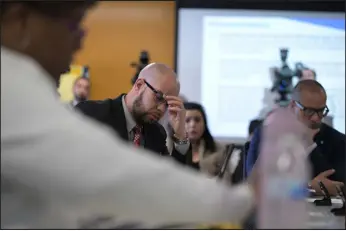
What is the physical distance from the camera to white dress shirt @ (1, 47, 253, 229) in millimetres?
542

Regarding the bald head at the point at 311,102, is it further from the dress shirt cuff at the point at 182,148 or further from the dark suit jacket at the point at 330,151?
the dress shirt cuff at the point at 182,148

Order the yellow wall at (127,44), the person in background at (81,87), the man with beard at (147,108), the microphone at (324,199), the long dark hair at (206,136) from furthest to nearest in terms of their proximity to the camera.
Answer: the yellow wall at (127,44), the person in background at (81,87), the long dark hair at (206,136), the man with beard at (147,108), the microphone at (324,199)

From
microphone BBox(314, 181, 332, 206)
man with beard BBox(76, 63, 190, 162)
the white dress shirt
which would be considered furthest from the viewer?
man with beard BBox(76, 63, 190, 162)

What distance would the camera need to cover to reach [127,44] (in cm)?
464

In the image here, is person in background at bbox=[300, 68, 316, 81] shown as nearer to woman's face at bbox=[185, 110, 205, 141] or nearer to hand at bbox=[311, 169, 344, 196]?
woman's face at bbox=[185, 110, 205, 141]

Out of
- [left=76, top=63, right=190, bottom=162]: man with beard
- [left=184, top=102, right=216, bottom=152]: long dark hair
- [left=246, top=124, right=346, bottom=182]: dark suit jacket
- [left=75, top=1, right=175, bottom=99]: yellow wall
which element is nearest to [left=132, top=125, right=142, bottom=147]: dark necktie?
[left=76, top=63, right=190, bottom=162]: man with beard

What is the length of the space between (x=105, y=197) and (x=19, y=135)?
0.11 m

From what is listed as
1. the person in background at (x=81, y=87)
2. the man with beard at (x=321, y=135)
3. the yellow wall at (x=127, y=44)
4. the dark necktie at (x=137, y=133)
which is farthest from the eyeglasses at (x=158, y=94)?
the yellow wall at (x=127, y=44)

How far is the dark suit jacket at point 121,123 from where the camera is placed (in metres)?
1.84

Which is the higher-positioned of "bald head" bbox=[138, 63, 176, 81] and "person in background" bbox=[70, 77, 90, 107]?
"bald head" bbox=[138, 63, 176, 81]

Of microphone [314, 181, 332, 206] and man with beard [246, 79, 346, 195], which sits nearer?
microphone [314, 181, 332, 206]

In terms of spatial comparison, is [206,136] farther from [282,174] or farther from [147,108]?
[282,174]

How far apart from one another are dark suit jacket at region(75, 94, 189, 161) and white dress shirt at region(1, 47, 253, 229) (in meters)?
1.20

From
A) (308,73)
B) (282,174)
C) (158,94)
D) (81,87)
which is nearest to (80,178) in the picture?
(282,174)
